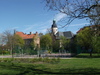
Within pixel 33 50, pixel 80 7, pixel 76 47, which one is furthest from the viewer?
pixel 33 50

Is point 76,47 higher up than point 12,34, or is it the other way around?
point 12,34

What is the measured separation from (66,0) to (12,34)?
61.0 metres

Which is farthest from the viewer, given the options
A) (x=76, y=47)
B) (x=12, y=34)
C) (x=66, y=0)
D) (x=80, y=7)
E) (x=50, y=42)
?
(x=50, y=42)

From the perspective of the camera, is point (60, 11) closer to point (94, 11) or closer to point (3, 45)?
point (94, 11)

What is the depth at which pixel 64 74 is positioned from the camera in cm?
1013

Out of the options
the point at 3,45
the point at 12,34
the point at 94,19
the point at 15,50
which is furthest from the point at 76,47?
the point at 3,45

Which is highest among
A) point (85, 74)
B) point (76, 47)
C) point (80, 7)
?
point (80, 7)

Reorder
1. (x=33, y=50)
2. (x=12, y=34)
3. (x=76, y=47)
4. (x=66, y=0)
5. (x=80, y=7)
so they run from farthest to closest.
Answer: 1. (x=12, y=34)
2. (x=33, y=50)
3. (x=76, y=47)
4. (x=80, y=7)
5. (x=66, y=0)

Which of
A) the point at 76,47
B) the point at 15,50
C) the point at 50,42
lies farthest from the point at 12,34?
the point at 76,47

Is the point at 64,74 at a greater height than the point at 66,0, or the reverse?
the point at 66,0

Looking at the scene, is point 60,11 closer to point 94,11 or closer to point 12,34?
point 94,11

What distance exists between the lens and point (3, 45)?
71.0 m

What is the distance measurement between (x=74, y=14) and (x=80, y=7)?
0.59 metres

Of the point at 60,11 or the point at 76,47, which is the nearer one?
the point at 60,11
